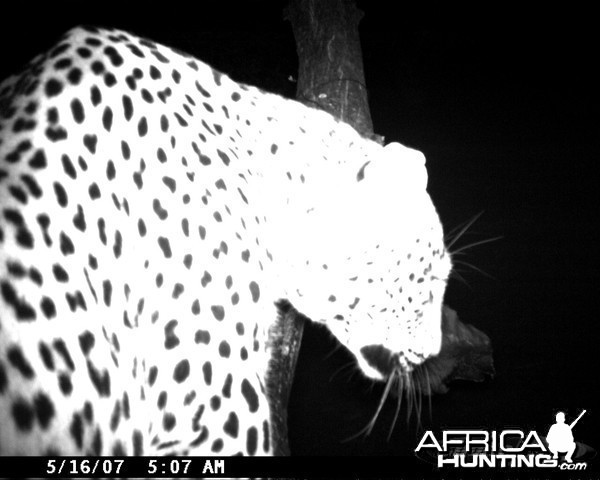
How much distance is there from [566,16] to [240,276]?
43.1 inches

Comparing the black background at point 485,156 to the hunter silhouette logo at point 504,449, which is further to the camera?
the black background at point 485,156

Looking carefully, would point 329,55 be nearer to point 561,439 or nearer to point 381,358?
point 381,358

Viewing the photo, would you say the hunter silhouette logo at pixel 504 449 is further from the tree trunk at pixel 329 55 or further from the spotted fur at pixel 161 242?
the tree trunk at pixel 329 55

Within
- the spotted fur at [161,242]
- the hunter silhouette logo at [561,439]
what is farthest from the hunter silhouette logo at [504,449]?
the spotted fur at [161,242]

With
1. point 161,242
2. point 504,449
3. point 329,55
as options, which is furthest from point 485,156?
point 161,242

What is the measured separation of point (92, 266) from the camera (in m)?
0.57

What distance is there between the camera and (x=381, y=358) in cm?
99

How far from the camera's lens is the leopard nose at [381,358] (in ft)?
3.19

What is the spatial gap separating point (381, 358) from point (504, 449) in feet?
0.86

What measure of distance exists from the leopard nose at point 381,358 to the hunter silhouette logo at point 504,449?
5.8 inches

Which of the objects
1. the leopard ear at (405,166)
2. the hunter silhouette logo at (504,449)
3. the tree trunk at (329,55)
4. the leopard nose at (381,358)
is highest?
the tree trunk at (329,55)

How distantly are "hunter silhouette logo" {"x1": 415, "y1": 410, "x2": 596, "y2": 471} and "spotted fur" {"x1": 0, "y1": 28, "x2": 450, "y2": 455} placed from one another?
0.82 ft

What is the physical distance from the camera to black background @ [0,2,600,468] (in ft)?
3.52

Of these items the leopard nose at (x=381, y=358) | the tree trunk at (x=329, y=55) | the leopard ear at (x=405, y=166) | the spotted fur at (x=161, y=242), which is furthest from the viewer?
the tree trunk at (x=329, y=55)
